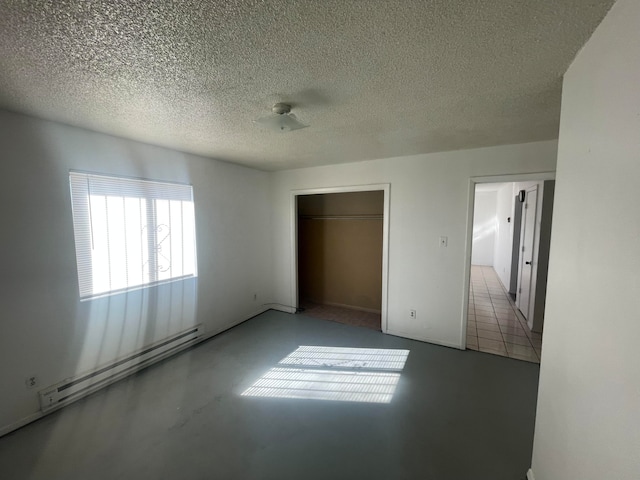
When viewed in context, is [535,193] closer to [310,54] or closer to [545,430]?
[545,430]

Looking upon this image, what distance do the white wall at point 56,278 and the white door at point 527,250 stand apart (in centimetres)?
480

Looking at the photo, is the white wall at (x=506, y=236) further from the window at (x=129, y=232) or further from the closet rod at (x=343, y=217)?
the window at (x=129, y=232)

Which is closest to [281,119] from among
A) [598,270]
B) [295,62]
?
[295,62]

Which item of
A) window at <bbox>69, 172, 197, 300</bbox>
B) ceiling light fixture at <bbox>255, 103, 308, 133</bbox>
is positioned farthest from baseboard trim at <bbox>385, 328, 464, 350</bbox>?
ceiling light fixture at <bbox>255, 103, 308, 133</bbox>

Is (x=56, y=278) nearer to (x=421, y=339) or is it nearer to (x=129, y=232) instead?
(x=129, y=232)

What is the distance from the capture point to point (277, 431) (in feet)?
6.46

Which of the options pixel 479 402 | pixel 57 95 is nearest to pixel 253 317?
pixel 479 402

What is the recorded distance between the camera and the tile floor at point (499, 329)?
3.16 metres

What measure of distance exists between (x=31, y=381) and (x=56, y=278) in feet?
2.62

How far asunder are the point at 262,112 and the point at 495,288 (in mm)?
6294

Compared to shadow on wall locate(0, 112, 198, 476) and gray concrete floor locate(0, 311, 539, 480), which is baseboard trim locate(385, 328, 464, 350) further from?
shadow on wall locate(0, 112, 198, 476)

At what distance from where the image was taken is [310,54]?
4.15 feet

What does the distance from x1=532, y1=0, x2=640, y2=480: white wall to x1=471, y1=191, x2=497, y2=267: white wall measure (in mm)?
8091

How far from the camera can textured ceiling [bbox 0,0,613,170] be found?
39.3 inches
